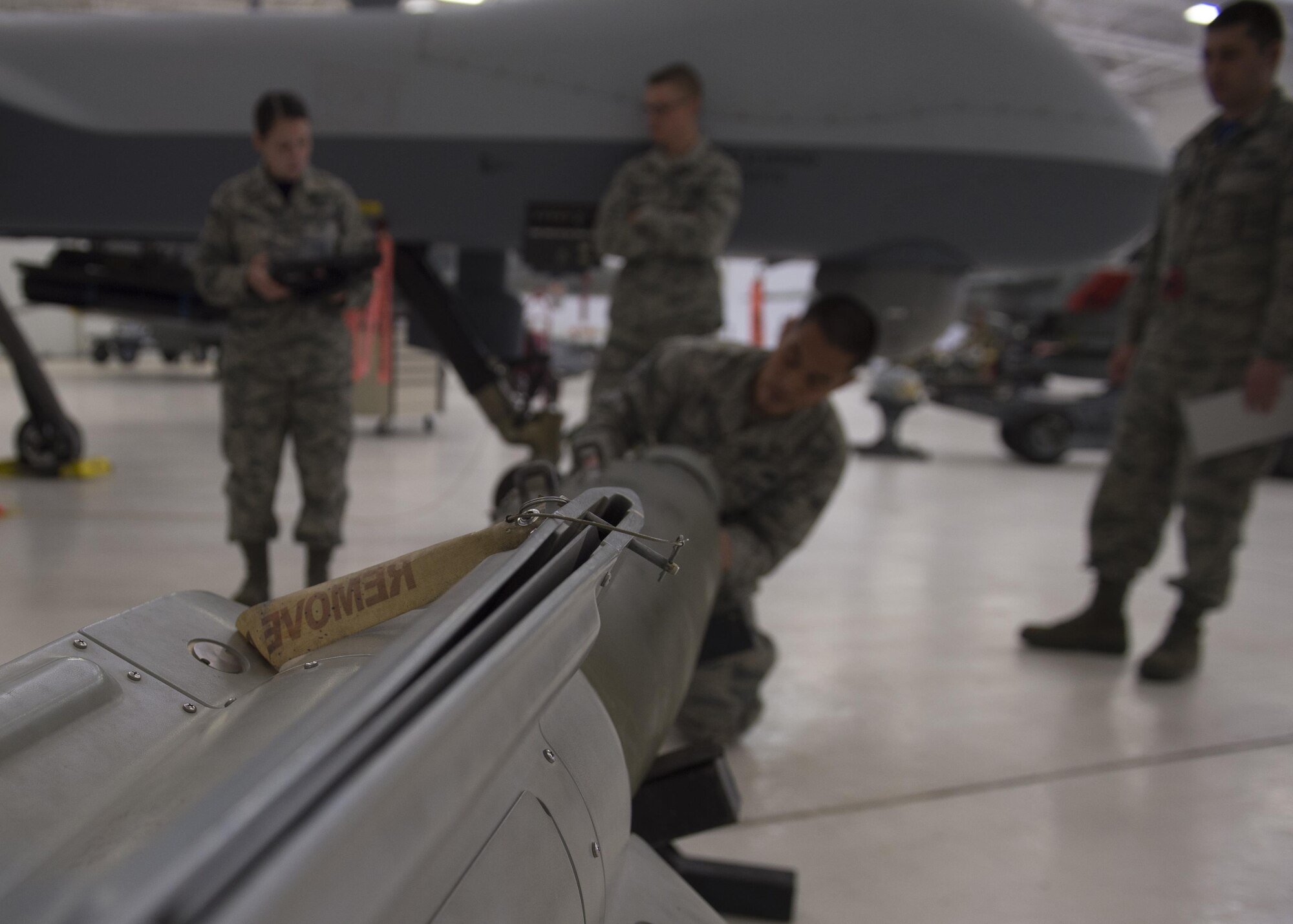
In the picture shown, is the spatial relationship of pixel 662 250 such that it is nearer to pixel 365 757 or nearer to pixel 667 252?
pixel 667 252

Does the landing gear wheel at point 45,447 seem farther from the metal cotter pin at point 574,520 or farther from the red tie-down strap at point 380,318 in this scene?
the metal cotter pin at point 574,520

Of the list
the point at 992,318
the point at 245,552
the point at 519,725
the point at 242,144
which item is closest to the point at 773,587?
the point at 245,552

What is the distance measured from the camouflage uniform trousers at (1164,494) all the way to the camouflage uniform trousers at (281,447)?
1.89 m

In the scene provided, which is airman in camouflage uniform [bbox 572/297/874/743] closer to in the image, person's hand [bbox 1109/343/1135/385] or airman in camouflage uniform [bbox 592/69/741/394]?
airman in camouflage uniform [bbox 592/69/741/394]

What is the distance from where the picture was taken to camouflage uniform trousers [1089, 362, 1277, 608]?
6.80ft

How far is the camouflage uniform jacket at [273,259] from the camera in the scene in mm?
2117

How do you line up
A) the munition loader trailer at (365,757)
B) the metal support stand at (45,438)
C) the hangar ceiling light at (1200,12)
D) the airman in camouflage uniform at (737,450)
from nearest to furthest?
the munition loader trailer at (365,757) < the airman in camouflage uniform at (737,450) < the metal support stand at (45,438) < the hangar ceiling light at (1200,12)

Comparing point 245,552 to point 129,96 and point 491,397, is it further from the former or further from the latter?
point 129,96

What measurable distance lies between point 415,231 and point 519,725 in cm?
297

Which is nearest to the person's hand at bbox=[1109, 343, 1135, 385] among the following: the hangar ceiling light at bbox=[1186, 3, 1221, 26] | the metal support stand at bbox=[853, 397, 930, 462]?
the metal support stand at bbox=[853, 397, 930, 462]

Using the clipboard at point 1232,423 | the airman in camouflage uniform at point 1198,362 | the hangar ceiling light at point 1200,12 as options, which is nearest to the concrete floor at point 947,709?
the airman in camouflage uniform at point 1198,362

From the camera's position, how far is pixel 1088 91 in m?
3.03

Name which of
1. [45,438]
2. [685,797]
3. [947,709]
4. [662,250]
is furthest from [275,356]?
[45,438]

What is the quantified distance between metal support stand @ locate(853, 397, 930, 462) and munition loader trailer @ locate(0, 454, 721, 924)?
207 inches
